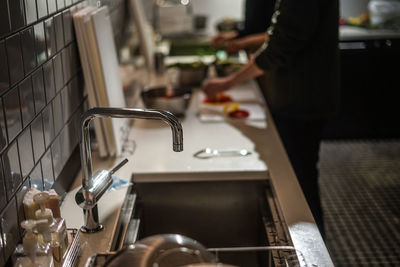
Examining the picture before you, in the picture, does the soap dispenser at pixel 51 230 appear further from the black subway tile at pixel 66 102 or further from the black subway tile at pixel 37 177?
the black subway tile at pixel 66 102

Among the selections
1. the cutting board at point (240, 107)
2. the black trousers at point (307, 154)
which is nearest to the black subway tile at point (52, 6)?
the cutting board at point (240, 107)

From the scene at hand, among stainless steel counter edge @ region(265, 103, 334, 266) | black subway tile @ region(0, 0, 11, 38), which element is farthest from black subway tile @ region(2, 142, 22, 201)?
stainless steel counter edge @ region(265, 103, 334, 266)

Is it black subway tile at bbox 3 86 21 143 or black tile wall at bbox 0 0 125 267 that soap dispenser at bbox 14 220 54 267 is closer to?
black tile wall at bbox 0 0 125 267

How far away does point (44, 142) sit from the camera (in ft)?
4.25

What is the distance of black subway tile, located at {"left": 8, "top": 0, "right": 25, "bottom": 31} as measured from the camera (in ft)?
3.47

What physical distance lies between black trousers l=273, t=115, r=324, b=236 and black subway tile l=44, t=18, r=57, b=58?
120 cm

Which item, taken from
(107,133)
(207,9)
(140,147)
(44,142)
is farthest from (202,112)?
(207,9)

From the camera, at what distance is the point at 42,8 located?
4.22 feet

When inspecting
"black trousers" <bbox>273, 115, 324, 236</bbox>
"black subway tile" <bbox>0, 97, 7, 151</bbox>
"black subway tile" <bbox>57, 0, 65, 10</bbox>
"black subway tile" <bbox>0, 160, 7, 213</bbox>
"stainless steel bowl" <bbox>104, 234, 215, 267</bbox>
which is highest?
"black subway tile" <bbox>57, 0, 65, 10</bbox>

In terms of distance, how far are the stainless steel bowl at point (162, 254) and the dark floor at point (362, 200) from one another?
1805 mm

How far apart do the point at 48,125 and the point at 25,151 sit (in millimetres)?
196

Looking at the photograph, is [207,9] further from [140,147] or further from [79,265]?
[79,265]

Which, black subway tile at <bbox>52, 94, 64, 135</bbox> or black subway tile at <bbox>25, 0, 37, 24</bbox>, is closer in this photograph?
black subway tile at <bbox>25, 0, 37, 24</bbox>

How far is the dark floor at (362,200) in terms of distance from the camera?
2.64 metres
